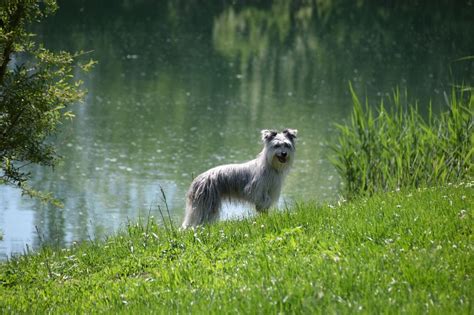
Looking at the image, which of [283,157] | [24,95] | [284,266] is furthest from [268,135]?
[284,266]

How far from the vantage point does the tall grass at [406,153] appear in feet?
42.2

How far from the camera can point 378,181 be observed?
44.9 ft

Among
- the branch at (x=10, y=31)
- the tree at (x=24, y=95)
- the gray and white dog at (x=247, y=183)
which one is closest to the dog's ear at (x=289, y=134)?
the gray and white dog at (x=247, y=183)

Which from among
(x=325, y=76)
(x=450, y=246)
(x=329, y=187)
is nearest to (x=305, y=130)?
(x=329, y=187)

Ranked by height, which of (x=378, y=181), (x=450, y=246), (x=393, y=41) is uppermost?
(x=450, y=246)

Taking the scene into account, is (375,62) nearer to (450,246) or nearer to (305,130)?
(305,130)

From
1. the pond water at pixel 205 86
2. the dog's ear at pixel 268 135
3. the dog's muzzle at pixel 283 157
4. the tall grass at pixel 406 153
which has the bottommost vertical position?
the pond water at pixel 205 86

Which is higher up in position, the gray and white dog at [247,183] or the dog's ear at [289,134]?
the dog's ear at [289,134]

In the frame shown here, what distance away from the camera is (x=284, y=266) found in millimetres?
7250

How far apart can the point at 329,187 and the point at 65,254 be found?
421 inches

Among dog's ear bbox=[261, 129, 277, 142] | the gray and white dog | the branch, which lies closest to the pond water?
the gray and white dog

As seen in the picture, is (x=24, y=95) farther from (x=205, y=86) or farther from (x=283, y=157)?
(x=205, y=86)

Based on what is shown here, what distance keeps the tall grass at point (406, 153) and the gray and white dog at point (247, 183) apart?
1.64 m

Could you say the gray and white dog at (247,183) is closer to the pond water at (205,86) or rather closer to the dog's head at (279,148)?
the dog's head at (279,148)
